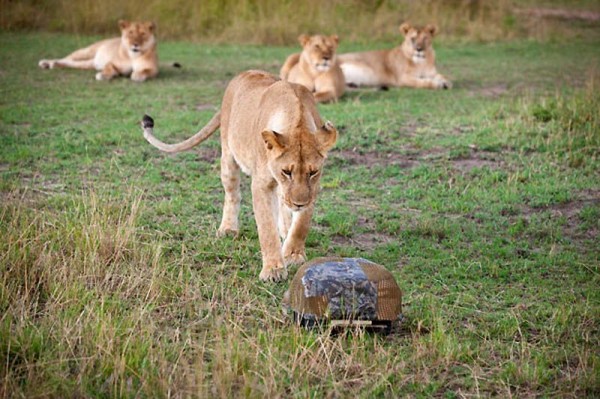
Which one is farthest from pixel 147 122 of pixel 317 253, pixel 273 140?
pixel 273 140

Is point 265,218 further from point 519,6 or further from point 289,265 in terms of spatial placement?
point 519,6

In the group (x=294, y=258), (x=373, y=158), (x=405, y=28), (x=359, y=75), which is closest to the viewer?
(x=294, y=258)

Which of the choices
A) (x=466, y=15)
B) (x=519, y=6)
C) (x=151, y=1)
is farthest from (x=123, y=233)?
(x=519, y=6)

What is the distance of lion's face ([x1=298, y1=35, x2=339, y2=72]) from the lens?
10.1 meters

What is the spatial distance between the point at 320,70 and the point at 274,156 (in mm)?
5863

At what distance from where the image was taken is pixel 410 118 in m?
8.61

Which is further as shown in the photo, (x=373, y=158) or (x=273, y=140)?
(x=373, y=158)

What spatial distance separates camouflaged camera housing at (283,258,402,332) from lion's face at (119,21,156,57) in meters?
7.83

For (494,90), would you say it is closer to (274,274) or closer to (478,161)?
(478,161)

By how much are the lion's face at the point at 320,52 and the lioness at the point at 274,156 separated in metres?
4.69

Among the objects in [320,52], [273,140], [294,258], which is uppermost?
[273,140]

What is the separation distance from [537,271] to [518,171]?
1.99 meters

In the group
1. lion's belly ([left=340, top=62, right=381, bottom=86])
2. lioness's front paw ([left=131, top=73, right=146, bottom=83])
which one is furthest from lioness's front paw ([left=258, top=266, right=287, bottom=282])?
lion's belly ([left=340, top=62, right=381, bottom=86])

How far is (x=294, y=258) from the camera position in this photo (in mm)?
4699
